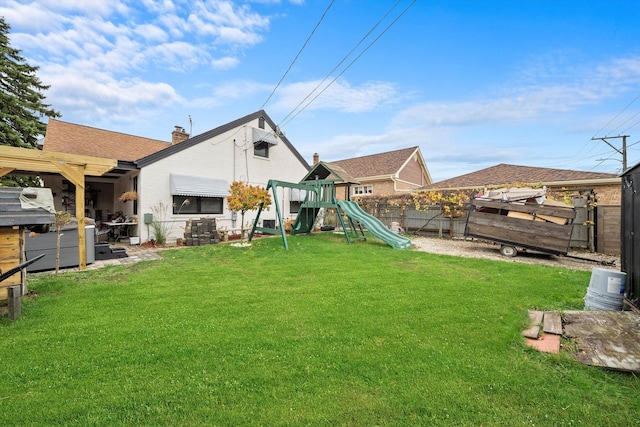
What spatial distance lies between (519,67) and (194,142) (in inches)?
575

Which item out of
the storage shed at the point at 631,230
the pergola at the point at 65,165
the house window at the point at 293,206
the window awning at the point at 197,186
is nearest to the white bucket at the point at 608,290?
the storage shed at the point at 631,230

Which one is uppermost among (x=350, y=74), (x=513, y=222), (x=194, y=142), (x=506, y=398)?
(x=350, y=74)

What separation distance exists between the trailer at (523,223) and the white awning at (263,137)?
443 inches

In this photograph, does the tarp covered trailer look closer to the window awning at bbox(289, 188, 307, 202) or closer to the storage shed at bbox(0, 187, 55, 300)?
the window awning at bbox(289, 188, 307, 202)

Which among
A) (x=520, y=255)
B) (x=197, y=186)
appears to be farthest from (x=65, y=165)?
(x=520, y=255)

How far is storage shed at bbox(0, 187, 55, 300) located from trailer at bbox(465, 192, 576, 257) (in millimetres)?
11679

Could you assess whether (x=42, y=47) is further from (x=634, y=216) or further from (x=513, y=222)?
(x=513, y=222)

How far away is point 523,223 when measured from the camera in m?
8.99

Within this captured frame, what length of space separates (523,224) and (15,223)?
12.5m

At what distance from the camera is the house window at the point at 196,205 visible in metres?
12.8

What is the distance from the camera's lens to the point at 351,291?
5.09 m

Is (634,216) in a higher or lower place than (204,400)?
higher

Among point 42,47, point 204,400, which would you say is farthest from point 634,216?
point 42,47

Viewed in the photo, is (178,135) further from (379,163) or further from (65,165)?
(379,163)
